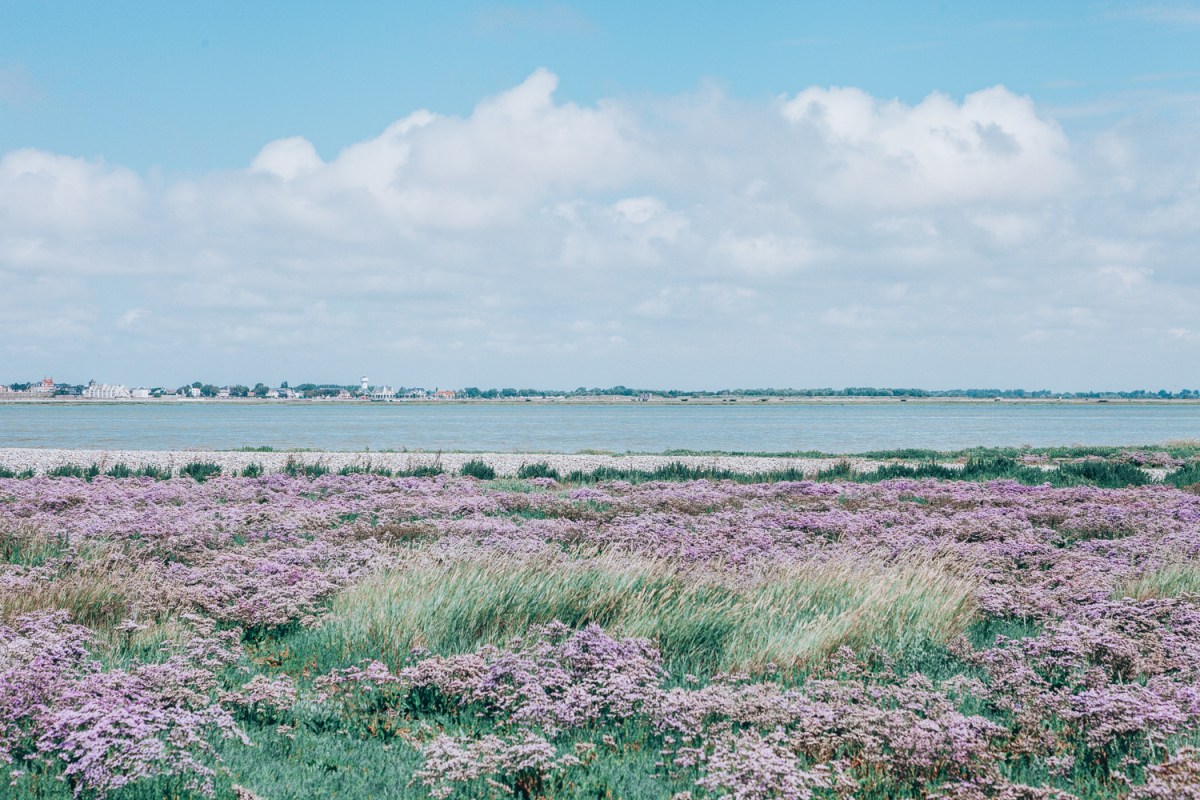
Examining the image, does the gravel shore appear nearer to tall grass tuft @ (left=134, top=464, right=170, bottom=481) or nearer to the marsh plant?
tall grass tuft @ (left=134, top=464, right=170, bottom=481)

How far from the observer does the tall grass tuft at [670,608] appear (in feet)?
27.6

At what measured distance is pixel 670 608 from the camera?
9.49m

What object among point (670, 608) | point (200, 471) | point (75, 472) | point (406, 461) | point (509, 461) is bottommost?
point (509, 461)

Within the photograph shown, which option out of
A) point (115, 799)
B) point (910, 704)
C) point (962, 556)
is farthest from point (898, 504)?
point (115, 799)

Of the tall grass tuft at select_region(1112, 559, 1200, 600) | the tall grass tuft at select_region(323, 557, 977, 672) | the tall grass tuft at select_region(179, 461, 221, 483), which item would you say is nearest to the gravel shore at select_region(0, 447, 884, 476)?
the tall grass tuft at select_region(179, 461, 221, 483)

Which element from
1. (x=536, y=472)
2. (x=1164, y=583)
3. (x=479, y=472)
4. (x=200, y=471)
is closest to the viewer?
(x=1164, y=583)

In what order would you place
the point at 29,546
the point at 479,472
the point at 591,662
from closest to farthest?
1. the point at 591,662
2. the point at 29,546
3. the point at 479,472

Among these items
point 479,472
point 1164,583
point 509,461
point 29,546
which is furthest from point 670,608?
point 509,461

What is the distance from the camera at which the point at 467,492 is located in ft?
75.8

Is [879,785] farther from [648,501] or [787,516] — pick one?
[648,501]

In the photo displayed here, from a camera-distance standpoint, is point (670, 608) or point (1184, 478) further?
point (1184, 478)

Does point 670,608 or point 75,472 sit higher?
point 670,608

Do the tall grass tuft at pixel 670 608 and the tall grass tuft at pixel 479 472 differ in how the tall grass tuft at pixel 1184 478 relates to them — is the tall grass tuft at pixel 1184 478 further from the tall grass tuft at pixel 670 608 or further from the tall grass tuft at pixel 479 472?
the tall grass tuft at pixel 479 472

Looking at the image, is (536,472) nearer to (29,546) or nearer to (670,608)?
(29,546)
